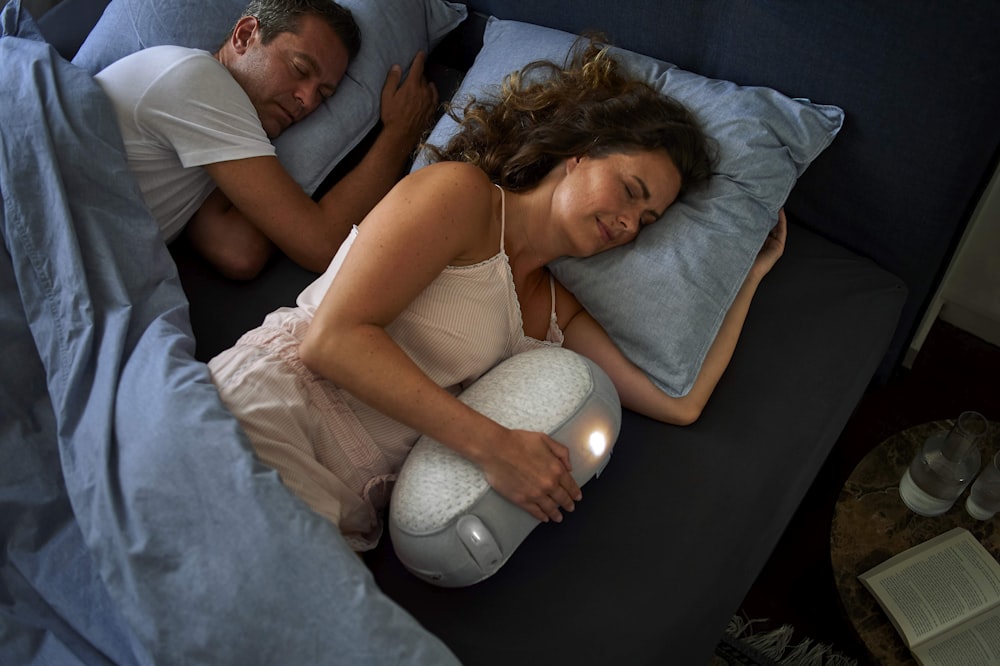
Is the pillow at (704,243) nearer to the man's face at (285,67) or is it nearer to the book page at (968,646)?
the book page at (968,646)

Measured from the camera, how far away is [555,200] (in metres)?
1.29

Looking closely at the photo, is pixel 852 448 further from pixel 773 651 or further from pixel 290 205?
pixel 290 205

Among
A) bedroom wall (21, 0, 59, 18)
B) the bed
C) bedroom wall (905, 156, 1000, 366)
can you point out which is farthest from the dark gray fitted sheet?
bedroom wall (21, 0, 59, 18)

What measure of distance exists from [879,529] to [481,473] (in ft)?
2.17

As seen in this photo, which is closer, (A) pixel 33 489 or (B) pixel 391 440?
(A) pixel 33 489

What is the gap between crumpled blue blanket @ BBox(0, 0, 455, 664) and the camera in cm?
91

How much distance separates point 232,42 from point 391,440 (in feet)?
3.01

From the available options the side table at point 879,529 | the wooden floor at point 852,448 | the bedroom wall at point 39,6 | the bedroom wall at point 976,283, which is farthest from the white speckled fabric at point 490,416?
the bedroom wall at point 39,6

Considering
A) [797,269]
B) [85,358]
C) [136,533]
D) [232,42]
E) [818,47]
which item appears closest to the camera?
[136,533]

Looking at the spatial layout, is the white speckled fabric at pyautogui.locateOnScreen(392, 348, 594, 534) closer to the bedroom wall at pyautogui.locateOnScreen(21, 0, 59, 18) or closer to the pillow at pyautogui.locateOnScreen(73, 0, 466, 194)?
the pillow at pyautogui.locateOnScreen(73, 0, 466, 194)

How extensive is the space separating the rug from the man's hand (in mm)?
1158

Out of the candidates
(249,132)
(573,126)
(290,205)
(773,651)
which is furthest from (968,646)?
(249,132)

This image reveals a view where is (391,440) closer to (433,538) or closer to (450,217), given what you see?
(433,538)

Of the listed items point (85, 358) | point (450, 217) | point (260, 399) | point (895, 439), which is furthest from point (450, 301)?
point (895, 439)
